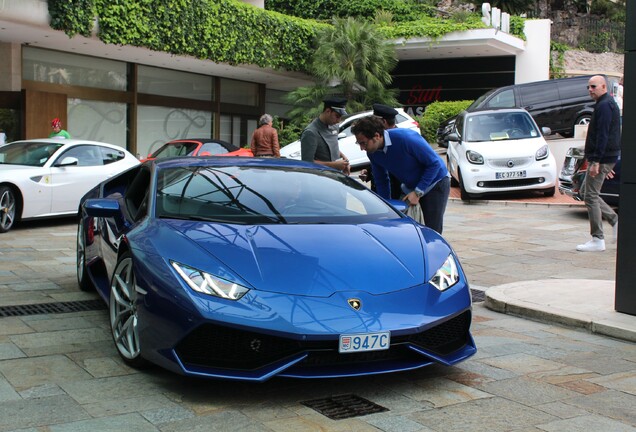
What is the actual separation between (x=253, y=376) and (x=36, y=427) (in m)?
1.02

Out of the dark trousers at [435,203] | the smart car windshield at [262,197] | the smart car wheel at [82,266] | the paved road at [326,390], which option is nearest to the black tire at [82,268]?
the smart car wheel at [82,266]

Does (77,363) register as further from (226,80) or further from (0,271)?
(226,80)

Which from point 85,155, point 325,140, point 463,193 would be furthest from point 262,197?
point 463,193

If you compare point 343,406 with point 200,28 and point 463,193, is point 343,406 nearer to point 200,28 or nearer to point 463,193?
point 463,193

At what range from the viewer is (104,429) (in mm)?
3543

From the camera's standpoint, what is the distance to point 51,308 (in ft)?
20.3

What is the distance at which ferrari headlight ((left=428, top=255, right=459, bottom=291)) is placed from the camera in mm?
4434

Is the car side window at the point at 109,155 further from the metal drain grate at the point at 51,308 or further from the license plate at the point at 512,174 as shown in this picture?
the metal drain grate at the point at 51,308

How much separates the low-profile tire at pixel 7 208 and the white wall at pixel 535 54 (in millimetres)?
23129

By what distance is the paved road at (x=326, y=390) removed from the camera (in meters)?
3.69

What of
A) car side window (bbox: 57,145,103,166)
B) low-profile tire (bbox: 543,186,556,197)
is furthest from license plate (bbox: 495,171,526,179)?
car side window (bbox: 57,145,103,166)

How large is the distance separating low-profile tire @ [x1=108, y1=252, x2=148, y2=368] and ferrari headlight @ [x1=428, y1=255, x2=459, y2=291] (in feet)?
5.47

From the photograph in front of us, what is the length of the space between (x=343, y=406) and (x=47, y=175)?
9.48m

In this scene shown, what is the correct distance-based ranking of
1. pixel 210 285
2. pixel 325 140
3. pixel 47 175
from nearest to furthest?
1. pixel 210 285
2. pixel 325 140
3. pixel 47 175
